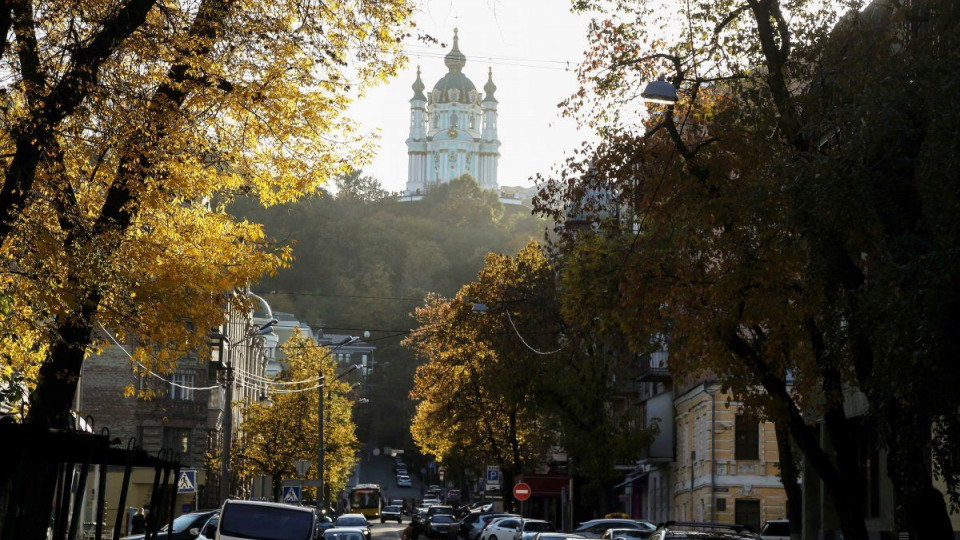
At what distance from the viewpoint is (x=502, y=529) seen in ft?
164

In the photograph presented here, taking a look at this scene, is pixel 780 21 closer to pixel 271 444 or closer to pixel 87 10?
pixel 87 10

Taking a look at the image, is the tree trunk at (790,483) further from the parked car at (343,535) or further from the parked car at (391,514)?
the parked car at (391,514)

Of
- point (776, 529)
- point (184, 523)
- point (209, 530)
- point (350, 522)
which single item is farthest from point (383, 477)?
point (209, 530)

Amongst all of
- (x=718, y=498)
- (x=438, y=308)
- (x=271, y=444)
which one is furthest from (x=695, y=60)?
(x=271, y=444)

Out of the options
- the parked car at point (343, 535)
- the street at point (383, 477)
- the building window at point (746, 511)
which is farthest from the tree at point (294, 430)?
the street at point (383, 477)

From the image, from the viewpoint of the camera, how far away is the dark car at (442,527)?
66875 millimetres

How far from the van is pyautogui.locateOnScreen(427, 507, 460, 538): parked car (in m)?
42.2

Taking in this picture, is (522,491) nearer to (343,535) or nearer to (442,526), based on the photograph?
(343,535)

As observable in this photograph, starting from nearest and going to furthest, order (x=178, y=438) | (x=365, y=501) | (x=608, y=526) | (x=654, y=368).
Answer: (x=608, y=526) → (x=654, y=368) → (x=178, y=438) → (x=365, y=501)

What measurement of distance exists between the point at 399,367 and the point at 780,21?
400ft

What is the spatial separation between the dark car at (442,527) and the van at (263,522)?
139 feet

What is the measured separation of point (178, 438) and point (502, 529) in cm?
2141

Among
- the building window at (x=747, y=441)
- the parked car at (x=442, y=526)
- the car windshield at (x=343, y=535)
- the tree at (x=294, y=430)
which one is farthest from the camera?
the tree at (x=294, y=430)

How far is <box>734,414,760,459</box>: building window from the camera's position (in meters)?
49.9
